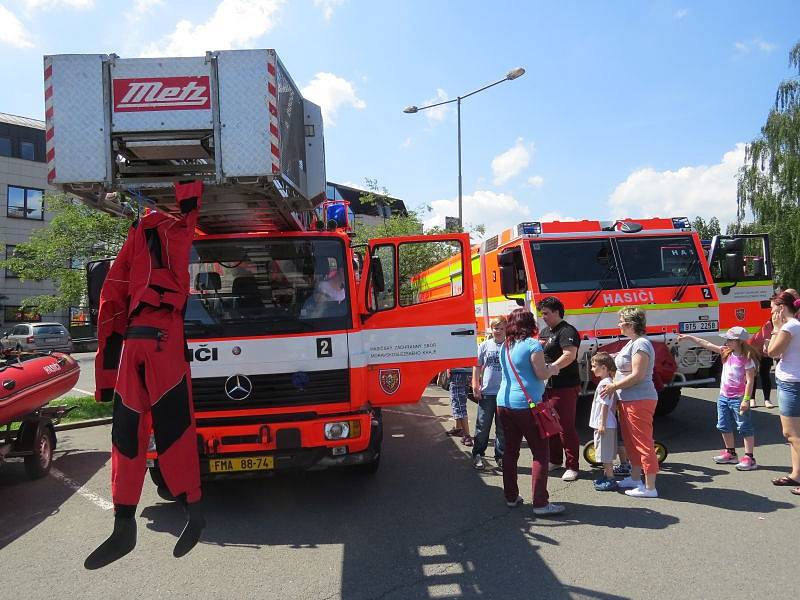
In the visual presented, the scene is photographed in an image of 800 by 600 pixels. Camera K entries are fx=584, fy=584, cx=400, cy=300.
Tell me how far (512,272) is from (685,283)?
2.31 meters

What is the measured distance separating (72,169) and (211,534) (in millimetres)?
2992

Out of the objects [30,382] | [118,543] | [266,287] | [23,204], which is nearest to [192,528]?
[118,543]

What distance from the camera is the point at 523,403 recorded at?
4965mm

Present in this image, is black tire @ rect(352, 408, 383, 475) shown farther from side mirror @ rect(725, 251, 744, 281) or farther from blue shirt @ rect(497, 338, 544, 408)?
side mirror @ rect(725, 251, 744, 281)

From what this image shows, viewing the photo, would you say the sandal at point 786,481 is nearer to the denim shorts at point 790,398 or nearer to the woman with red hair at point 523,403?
the denim shorts at point 790,398

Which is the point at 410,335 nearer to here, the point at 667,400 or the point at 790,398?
the point at 790,398

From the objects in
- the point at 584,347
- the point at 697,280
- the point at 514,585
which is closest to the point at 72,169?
the point at 514,585

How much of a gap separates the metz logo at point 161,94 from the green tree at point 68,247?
23.4ft

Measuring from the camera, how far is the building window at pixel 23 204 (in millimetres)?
36188

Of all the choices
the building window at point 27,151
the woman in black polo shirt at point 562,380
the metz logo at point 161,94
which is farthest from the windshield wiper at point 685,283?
the building window at point 27,151

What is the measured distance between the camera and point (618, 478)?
591 centimetres

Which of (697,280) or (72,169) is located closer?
(72,169)

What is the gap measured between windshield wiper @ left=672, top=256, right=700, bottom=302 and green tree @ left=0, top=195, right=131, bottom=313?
364 inches

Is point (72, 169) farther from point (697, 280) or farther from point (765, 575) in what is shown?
point (697, 280)
